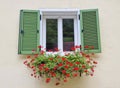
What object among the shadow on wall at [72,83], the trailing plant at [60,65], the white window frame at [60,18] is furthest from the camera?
the white window frame at [60,18]

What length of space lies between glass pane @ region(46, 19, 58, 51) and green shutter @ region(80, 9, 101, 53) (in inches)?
25.5

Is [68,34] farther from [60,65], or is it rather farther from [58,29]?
[60,65]

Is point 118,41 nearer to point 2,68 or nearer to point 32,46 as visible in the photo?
point 32,46

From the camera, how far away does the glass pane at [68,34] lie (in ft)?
17.0

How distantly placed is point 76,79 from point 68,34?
1068 millimetres

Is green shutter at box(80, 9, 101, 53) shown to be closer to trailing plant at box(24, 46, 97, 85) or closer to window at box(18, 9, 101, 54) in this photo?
window at box(18, 9, 101, 54)

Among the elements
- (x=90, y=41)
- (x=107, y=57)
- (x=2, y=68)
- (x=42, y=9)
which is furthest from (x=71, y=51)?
(x=2, y=68)

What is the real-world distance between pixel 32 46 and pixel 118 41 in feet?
6.35

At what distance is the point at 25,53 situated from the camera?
16.0ft

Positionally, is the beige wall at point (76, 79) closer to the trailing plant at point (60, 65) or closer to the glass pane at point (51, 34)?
the trailing plant at point (60, 65)

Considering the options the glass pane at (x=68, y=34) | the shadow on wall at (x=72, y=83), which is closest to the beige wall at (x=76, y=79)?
the shadow on wall at (x=72, y=83)

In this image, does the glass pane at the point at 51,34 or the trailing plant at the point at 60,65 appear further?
the glass pane at the point at 51,34

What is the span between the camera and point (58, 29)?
5250 mm

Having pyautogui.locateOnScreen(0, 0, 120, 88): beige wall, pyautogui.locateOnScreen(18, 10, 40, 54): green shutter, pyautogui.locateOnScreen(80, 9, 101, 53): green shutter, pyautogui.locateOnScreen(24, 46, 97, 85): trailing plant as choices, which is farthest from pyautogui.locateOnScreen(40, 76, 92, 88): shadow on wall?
pyautogui.locateOnScreen(18, 10, 40, 54): green shutter
